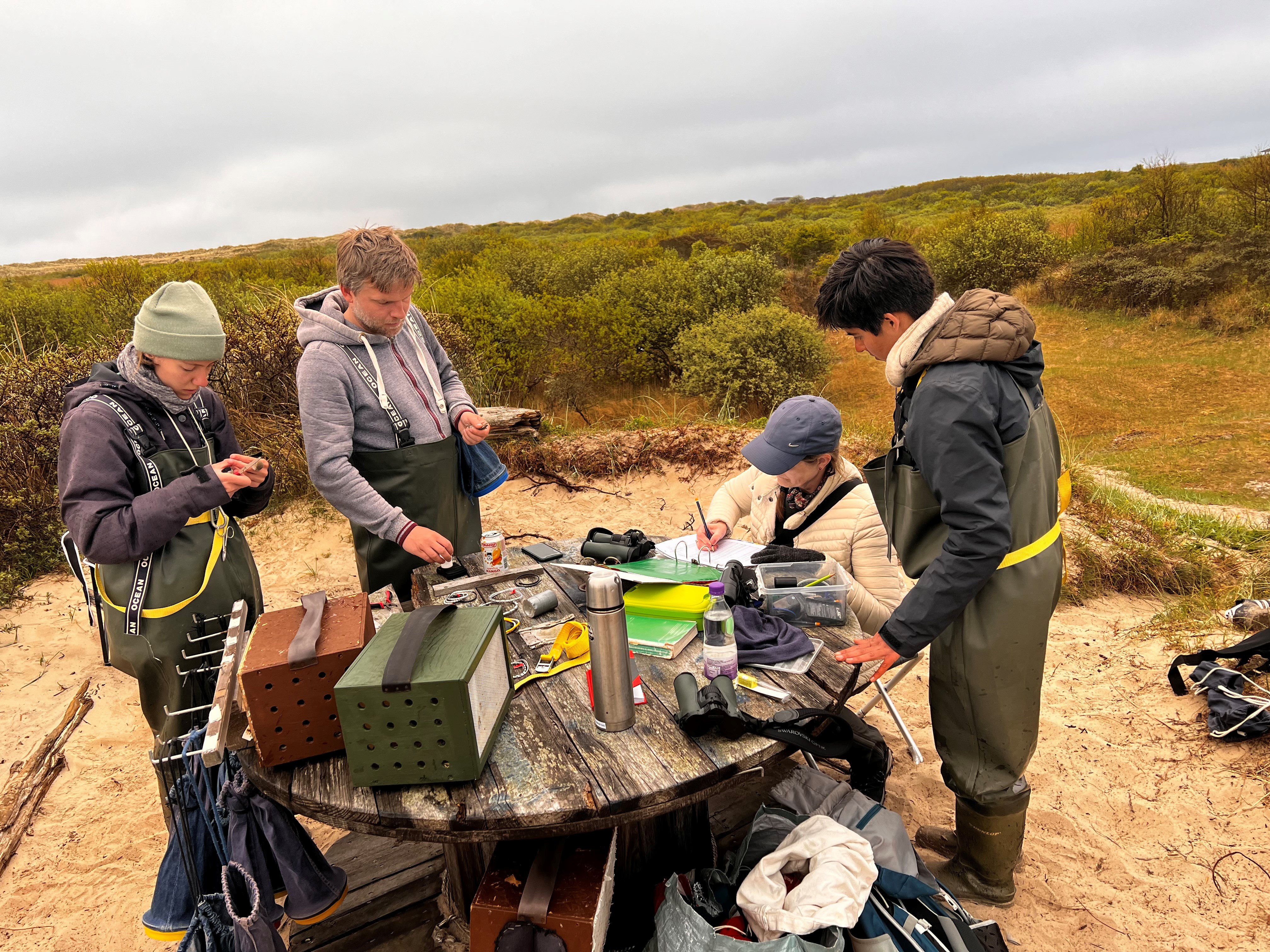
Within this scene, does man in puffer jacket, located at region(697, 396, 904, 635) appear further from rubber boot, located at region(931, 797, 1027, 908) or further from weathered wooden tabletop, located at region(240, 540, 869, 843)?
weathered wooden tabletop, located at region(240, 540, 869, 843)

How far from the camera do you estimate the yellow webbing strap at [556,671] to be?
81.4 inches

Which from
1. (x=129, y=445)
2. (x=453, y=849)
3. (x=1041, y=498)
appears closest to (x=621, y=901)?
(x=453, y=849)

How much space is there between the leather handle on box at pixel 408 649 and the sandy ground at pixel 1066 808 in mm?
2144

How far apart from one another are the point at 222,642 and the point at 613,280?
15607 mm

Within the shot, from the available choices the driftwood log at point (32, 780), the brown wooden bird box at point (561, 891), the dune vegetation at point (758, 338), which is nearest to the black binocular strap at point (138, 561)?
the brown wooden bird box at point (561, 891)

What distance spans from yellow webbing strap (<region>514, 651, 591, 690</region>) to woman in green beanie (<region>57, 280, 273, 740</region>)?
1.06m

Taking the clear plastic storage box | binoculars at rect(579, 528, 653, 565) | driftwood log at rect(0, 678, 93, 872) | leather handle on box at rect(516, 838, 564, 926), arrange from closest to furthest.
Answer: leather handle on box at rect(516, 838, 564, 926) → the clear plastic storage box → binoculars at rect(579, 528, 653, 565) → driftwood log at rect(0, 678, 93, 872)

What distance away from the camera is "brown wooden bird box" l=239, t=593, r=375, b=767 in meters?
1.62

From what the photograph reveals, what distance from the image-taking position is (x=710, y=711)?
1.74 metres

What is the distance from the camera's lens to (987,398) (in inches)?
74.0

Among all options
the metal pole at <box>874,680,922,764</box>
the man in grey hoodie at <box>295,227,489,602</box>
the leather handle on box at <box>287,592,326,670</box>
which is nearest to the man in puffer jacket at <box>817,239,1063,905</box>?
the metal pole at <box>874,680,922,764</box>

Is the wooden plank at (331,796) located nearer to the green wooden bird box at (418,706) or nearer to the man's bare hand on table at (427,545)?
the green wooden bird box at (418,706)

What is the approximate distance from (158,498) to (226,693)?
2.67 ft

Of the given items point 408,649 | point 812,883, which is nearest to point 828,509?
point 812,883
